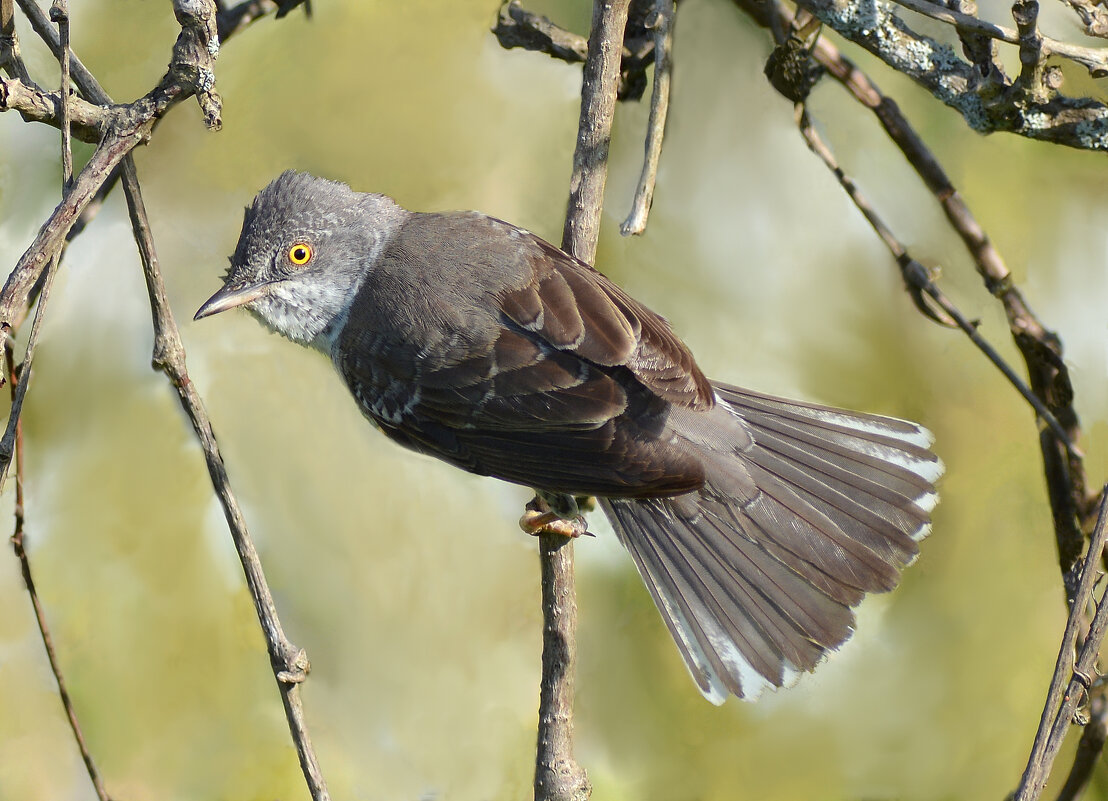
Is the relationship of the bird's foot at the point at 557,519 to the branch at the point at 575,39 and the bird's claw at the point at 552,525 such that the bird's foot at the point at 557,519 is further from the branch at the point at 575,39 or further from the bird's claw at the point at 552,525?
the branch at the point at 575,39

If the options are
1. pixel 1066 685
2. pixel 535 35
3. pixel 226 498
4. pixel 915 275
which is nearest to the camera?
pixel 1066 685

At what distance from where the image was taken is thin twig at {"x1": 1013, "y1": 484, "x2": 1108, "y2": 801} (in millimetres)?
2133

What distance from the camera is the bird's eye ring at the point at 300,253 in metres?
3.46

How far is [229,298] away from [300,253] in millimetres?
395

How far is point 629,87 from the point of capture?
3.64 meters

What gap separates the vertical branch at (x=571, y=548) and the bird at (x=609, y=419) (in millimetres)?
167

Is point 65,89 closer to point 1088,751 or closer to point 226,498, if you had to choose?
point 226,498

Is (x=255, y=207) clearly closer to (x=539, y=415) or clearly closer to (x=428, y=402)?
A: (x=428, y=402)

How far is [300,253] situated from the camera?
3.49 m

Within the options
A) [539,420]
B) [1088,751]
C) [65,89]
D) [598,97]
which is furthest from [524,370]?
[1088,751]

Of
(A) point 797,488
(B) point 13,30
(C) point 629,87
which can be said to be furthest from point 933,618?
(B) point 13,30

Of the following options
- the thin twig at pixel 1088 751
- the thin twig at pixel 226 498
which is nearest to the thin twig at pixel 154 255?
the thin twig at pixel 226 498

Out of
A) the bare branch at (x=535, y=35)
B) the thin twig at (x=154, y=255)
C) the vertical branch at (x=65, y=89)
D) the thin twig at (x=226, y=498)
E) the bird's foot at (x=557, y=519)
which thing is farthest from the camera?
the bare branch at (x=535, y=35)

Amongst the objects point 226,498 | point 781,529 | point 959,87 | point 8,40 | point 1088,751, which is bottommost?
point 1088,751
